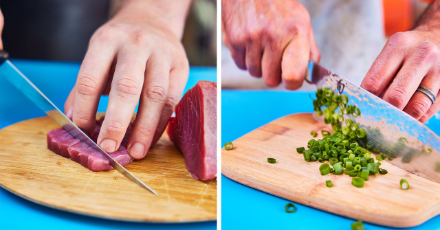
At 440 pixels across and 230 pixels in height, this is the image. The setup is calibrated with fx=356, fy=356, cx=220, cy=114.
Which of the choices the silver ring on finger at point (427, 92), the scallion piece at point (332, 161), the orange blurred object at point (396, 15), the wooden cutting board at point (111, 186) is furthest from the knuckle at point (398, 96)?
the orange blurred object at point (396, 15)

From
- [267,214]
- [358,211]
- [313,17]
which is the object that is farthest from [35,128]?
[313,17]

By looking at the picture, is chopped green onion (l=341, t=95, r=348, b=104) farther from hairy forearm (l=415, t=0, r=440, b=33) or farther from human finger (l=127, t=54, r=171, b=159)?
human finger (l=127, t=54, r=171, b=159)

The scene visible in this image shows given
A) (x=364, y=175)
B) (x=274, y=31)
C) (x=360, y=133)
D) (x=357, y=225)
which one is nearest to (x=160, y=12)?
(x=274, y=31)

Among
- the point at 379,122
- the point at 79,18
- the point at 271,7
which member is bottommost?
the point at 379,122

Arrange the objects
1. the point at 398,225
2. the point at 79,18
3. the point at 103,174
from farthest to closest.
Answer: the point at 79,18, the point at 103,174, the point at 398,225

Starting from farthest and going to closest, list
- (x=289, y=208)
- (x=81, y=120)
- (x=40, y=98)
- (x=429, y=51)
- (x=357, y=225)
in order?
(x=40, y=98) → (x=429, y=51) → (x=81, y=120) → (x=289, y=208) → (x=357, y=225)

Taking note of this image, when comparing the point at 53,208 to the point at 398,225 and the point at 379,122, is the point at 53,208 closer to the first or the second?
the point at 398,225

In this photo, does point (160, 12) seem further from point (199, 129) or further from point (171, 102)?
point (199, 129)
